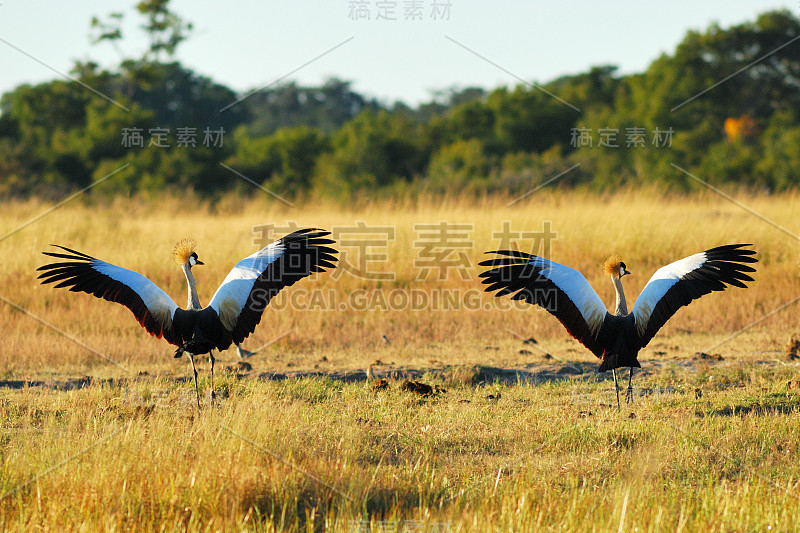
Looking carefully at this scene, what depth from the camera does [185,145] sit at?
24.7 metres

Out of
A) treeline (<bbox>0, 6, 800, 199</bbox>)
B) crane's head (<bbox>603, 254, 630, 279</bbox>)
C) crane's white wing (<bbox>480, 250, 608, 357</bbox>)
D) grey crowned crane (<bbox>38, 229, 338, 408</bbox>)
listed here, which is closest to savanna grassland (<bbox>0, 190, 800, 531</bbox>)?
grey crowned crane (<bbox>38, 229, 338, 408</bbox>)

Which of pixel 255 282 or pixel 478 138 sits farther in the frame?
pixel 478 138

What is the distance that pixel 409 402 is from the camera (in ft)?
19.5

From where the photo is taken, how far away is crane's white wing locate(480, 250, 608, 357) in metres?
5.52

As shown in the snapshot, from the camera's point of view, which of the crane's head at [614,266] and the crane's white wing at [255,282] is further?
the crane's head at [614,266]

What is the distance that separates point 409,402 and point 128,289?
7.59 feet

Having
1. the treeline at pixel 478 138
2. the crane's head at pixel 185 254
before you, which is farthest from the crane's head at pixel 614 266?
the treeline at pixel 478 138

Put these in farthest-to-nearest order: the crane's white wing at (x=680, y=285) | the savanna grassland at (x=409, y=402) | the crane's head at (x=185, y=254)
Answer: the crane's head at (x=185, y=254) → the crane's white wing at (x=680, y=285) → the savanna grassland at (x=409, y=402)

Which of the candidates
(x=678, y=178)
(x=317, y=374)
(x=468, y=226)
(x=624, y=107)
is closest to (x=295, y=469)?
(x=317, y=374)

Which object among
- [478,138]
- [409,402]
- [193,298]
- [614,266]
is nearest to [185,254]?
[193,298]

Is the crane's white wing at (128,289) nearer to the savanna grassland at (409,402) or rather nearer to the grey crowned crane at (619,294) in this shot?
the savanna grassland at (409,402)

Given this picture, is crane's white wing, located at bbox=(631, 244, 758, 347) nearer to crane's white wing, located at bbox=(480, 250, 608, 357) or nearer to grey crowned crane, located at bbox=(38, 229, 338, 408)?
crane's white wing, located at bbox=(480, 250, 608, 357)

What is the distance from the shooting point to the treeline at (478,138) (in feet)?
75.4

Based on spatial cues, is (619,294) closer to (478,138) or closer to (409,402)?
(409,402)
